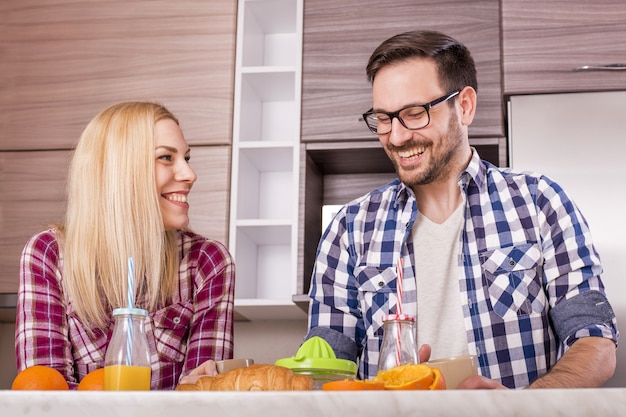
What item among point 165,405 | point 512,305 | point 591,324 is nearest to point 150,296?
point 512,305

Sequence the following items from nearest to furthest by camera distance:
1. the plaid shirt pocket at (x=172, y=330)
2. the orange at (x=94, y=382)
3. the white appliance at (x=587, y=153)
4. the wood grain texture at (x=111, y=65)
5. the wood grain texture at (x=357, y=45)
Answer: the orange at (x=94, y=382)
the plaid shirt pocket at (x=172, y=330)
the white appliance at (x=587, y=153)
the wood grain texture at (x=357, y=45)
the wood grain texture at (x=111, y=65)

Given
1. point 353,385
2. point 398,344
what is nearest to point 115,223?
point 398,344

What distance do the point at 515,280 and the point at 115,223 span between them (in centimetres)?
83

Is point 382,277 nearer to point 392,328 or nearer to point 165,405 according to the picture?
point 392,328

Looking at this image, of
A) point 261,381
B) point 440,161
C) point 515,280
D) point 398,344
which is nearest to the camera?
point 261,381

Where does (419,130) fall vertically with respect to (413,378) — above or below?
above

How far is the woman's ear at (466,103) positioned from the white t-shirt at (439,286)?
0.66 feet

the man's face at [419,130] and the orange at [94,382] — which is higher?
the man's face at [419,130]

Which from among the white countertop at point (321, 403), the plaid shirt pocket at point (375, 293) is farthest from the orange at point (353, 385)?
the plaid shirt pocket at point (375, 293)

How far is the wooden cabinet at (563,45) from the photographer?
7.81 ft

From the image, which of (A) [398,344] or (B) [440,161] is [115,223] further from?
(A) [398,344]

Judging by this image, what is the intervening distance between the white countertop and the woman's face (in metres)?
1.09

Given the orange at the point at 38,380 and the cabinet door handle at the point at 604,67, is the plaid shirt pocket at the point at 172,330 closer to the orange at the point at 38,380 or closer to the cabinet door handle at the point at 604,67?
the orange at the point at 38,380

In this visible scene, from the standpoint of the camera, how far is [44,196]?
265cm
